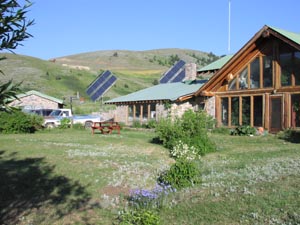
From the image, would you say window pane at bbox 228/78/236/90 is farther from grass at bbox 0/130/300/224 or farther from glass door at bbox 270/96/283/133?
grass at bbox 0/130/300/224

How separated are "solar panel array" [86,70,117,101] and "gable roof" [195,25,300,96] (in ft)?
54.2

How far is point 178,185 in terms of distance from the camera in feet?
31.4

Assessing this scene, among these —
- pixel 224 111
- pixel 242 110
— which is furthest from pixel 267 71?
pixel 224 111

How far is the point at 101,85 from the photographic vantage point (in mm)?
41688

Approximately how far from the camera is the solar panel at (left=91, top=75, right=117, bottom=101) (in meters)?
40.7

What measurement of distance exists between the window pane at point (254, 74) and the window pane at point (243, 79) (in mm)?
382

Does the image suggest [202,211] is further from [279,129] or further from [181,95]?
[181,95]

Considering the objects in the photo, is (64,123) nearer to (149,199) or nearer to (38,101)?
(38,101)

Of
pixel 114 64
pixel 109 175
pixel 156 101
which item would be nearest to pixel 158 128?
pixel 109 175

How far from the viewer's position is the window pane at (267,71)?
2261 cm

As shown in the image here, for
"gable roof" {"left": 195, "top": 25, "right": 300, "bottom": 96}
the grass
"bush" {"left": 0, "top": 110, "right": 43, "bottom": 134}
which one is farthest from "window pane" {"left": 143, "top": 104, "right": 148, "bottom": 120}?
the grass

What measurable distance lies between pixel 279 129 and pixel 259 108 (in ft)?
6.55

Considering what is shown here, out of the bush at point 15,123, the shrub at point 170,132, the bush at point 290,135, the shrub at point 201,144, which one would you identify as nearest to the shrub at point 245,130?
the bush at point 290,135

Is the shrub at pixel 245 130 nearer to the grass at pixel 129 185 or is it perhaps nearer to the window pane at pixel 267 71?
the window pane at pixel 267 71
